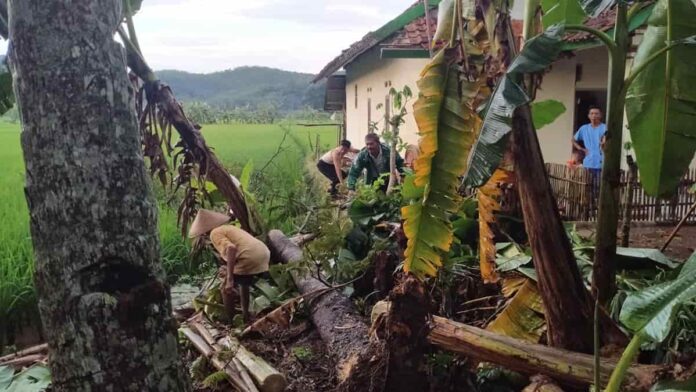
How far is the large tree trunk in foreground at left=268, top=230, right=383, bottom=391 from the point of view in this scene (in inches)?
121

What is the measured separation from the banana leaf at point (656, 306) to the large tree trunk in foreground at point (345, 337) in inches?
52.2

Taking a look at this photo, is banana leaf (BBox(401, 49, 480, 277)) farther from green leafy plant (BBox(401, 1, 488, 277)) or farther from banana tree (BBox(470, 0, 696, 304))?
banana tree (BBox(470, 0, 696, 304))

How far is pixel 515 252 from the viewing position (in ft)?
13.0

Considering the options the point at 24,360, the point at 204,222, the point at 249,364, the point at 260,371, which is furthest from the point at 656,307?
the point at 24,360

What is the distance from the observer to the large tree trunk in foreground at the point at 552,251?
2889 mm

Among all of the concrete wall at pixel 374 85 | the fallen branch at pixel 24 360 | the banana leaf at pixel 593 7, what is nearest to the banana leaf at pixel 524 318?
the banana leaf at pixel 593 7

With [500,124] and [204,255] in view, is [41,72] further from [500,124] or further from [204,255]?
[204,255]

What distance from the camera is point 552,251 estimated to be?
9.47 ft

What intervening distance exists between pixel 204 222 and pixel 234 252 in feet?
1.21

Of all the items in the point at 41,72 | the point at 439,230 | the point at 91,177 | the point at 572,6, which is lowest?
the point at 439,230

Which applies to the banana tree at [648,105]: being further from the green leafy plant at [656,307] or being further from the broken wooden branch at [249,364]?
the broken wooden branch at [249,364]

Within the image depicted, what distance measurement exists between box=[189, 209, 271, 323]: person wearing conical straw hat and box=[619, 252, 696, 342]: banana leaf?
10.9 ft

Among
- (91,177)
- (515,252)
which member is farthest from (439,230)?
(91,177)

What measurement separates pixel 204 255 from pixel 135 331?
6971 millimetres
